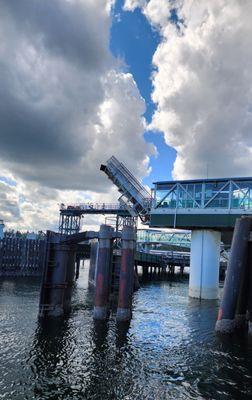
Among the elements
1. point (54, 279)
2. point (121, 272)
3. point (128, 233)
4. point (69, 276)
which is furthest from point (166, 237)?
point (121, 272)

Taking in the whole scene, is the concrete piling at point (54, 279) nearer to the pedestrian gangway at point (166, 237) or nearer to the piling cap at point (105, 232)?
the piling cap at point (105, 232)

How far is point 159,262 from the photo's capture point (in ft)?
274

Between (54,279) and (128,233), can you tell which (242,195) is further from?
(54,279)

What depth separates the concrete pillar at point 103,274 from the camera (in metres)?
24.8

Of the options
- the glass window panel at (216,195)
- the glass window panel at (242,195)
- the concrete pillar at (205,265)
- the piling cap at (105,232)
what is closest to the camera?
the piling cap at (105,232)

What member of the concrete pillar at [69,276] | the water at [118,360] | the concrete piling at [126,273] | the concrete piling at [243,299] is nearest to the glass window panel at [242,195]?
the water at [118,360]

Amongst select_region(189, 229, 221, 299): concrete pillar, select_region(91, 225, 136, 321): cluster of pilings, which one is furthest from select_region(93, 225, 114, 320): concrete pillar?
select_region(189, 229, 221, 299): concrete pillar

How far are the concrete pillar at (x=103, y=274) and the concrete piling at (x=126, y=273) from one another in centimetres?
108

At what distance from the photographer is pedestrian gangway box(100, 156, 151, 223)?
153 ft

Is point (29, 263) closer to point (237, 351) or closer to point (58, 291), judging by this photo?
point (58, 291)

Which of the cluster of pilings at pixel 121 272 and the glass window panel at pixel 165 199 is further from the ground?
the glass window panel at pixel 165 199

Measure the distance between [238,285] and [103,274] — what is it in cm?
869

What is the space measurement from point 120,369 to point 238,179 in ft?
95.5

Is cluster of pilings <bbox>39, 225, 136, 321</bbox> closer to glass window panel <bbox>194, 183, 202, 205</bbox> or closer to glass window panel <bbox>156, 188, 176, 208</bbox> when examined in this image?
glass window panel <bbox>194, 183, 202, 205</bbox>
